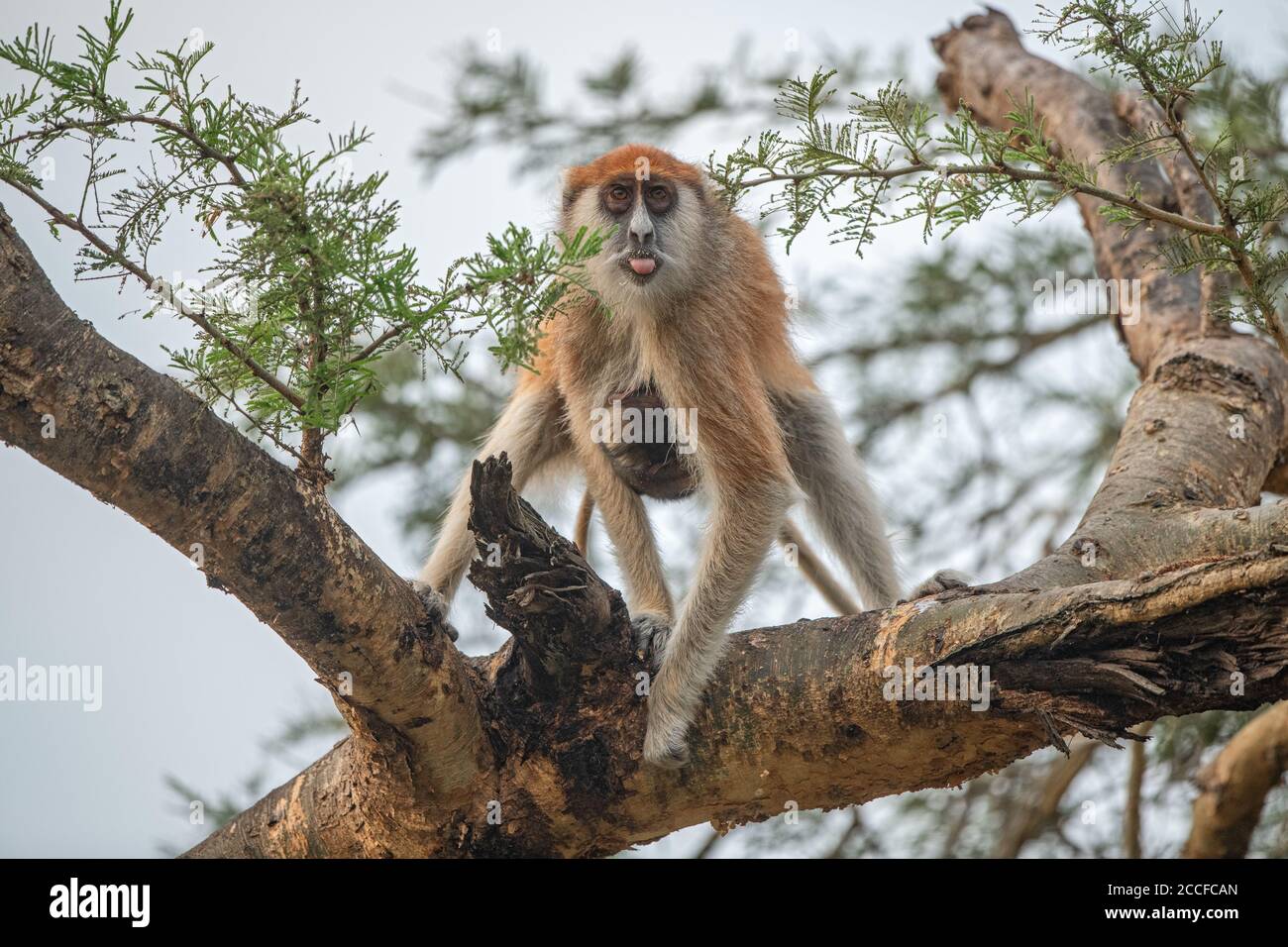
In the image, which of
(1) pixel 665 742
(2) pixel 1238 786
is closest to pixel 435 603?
(1) pixel 665 742

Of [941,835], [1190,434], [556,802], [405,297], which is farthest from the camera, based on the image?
[941,835]

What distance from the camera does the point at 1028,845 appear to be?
6.21 m

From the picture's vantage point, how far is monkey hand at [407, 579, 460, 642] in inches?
156

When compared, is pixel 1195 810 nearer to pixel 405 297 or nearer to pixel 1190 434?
pixel 1190 434

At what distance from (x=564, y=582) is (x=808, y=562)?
2137 millimetres

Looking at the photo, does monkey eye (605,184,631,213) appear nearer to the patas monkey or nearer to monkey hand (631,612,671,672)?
the patas monkey

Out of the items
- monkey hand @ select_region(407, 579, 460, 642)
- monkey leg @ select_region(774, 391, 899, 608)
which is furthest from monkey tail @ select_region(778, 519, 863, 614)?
monkey hand @ select_region(407, 579, 460, 642)

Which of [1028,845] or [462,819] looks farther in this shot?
[1028,845]

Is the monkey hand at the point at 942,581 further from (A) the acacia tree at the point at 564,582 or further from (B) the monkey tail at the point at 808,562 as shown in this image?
(B) the monkey tail at the point at 808,562

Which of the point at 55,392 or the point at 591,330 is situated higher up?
the point at 591,330
